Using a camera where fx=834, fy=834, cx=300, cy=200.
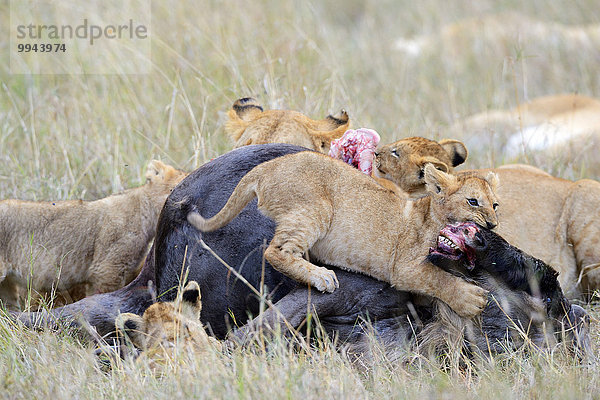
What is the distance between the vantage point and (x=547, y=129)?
7.12 meters

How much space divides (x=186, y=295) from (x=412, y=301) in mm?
1015

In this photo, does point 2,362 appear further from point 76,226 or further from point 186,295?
point 76,226

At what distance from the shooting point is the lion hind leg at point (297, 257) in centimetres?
343

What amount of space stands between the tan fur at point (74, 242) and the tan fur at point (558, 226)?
1962 millimetres

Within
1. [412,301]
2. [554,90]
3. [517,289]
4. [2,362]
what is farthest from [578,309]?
[554,90]

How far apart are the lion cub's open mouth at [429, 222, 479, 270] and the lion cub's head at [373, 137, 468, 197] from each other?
611 mm

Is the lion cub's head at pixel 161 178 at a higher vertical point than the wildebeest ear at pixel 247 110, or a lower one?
lower

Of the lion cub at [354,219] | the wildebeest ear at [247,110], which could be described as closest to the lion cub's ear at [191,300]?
the lion cub at [354,219]

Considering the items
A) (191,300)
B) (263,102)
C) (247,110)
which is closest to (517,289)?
(191,300)

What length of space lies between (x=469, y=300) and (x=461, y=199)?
1.46 feet

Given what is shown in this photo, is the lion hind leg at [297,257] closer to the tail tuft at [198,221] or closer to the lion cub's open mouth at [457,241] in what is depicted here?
the tail tuft at [198,221]

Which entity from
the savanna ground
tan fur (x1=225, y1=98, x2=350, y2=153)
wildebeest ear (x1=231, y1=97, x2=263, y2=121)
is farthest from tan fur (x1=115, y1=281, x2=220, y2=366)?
wildebeest ear (x1=231, y1=97, x2=263, y2=121)

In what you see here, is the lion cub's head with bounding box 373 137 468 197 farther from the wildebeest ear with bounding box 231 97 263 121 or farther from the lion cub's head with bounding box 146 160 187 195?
the lion cub's head with bounding box 146 160 187 195

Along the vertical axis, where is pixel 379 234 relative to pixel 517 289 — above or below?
above
